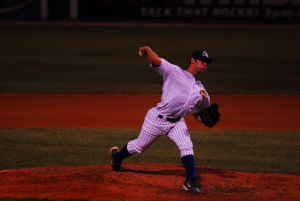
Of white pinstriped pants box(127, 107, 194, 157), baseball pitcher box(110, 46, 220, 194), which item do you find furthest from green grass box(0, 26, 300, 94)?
baseball pitcher box(110, 46, 220, 194)

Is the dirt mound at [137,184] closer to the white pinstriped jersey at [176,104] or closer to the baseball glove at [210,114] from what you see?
the white pinstriped jersey at [176,104]

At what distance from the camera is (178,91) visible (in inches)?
268

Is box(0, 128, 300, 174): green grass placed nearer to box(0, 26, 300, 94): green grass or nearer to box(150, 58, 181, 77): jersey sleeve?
box(150, 58, 181, 77): jersey sleeve

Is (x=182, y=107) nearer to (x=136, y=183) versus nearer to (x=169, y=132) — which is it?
(x=169, y=132)

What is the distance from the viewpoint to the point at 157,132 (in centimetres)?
705

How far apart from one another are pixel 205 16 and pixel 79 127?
1045 inches

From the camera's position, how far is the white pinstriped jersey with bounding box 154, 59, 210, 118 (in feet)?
22.3

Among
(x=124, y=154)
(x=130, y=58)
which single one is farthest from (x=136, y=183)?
(x=130, y=58)

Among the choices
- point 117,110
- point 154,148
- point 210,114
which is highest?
point 210,114

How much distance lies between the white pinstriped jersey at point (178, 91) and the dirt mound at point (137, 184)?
34.5 inches

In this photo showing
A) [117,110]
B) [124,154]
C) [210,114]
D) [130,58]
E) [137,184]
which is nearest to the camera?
[210,114]

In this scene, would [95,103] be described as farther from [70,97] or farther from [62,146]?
[62,146]

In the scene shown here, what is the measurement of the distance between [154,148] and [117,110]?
3207 mm

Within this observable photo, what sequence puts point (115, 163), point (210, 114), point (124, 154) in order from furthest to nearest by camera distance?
point (115, 163) < point (124, 154) < point (210, 114)
